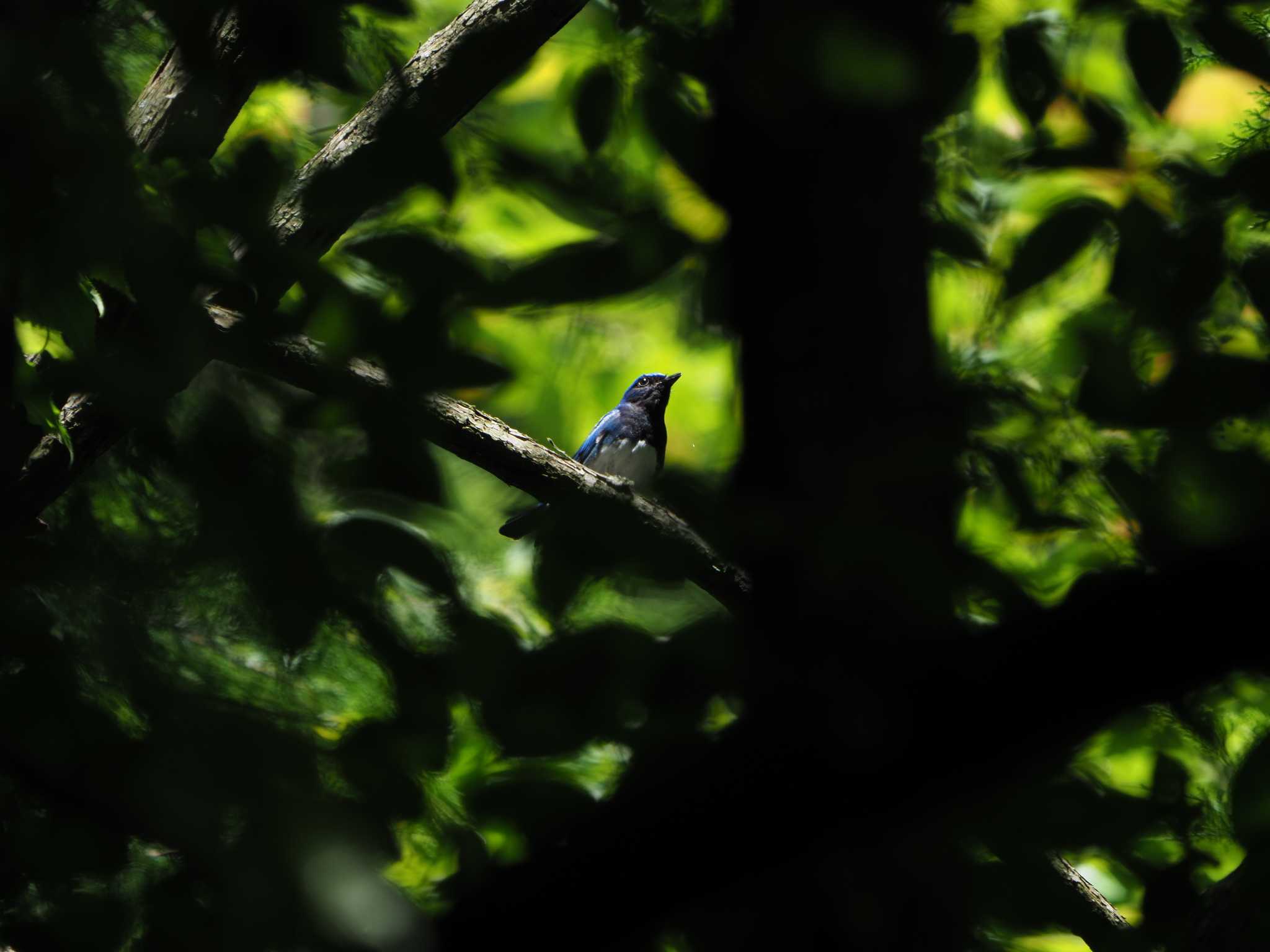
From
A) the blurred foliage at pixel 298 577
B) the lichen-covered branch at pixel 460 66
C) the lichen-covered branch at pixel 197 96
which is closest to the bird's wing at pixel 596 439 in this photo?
the lichen-covered branch at pixel 460 66

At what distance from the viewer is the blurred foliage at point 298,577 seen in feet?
2.12

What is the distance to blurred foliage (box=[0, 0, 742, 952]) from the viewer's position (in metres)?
0.65

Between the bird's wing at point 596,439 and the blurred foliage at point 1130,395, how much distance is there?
4007 mm

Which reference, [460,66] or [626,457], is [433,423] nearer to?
[460,66]

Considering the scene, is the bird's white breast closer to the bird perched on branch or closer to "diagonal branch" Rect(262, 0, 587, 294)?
the bird perched on branch

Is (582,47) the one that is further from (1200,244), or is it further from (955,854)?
(955,854)

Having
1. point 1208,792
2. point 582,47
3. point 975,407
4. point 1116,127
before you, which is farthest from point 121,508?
point 1208,792

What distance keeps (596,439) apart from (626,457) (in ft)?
0.75

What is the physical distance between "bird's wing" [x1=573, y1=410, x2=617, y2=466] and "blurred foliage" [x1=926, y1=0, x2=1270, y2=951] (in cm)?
401

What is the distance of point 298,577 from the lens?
70cm

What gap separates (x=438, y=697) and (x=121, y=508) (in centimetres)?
74

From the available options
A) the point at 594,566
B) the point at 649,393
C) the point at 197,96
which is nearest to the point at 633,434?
the point at 649,393

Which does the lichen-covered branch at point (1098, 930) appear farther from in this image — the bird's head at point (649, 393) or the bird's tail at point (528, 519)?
the bird's head at point (649, 393)

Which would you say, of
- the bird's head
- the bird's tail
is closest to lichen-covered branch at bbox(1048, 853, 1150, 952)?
the bird's tail
